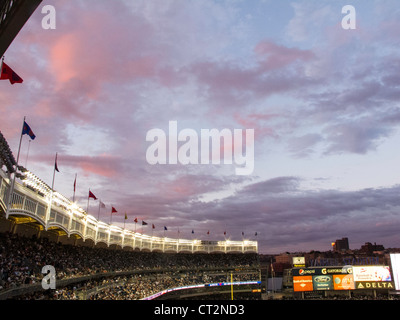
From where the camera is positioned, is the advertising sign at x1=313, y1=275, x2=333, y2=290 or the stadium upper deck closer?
the stadium upper deck

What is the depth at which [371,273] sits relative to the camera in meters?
68.2

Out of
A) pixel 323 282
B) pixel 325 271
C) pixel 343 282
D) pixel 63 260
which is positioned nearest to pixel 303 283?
pixel 323 282

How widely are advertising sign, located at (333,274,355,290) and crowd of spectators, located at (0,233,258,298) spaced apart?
136ft

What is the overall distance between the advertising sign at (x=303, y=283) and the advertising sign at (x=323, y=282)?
105 cm

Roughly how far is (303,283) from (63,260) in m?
50.3

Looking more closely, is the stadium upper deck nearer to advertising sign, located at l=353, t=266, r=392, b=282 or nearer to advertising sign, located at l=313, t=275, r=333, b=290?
advertising sign, located at l=313, t=275, r=333, b=290

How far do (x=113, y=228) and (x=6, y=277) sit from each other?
37.0 meters

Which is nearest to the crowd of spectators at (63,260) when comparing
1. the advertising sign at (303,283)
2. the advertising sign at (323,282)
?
the advertising sign at (303,283)

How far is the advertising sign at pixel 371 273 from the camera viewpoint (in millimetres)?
67781

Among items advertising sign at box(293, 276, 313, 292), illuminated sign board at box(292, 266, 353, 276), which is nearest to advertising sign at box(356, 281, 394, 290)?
illuminated sign board at box(292, 266, 353, 276)

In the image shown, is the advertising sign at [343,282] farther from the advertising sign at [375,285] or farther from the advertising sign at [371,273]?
the advertising sign at [375,285]

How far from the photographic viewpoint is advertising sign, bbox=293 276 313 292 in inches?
2675

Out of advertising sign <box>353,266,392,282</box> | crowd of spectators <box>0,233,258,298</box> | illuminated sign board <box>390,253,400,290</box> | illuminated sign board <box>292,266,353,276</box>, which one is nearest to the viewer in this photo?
crowd of spectators <box>0,233,258,298</box>
